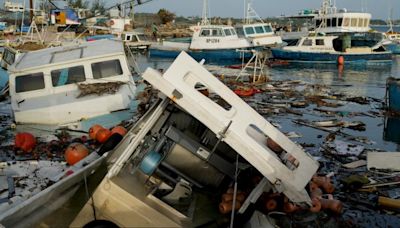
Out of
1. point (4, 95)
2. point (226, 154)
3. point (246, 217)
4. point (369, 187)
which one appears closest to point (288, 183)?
point (246, 217)

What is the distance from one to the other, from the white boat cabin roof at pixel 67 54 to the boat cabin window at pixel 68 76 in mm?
251

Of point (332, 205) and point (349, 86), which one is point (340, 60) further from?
point (332, 205)

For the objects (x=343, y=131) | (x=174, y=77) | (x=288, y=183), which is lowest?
(x=343, y=131)

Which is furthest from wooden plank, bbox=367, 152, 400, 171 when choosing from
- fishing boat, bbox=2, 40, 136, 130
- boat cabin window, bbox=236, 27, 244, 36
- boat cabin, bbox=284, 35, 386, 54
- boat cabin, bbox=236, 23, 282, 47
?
boat cabin window, bbox=236, 27, 244, 36

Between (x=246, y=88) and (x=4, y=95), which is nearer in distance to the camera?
(x=4, y=95)

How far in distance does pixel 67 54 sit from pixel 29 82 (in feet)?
4.49

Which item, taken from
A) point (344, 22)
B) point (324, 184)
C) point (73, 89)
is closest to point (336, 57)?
point (344, 22)

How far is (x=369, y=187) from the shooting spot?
7.56m

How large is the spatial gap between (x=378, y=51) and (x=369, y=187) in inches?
1184

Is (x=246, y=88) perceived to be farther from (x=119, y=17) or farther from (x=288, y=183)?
(x=119, y=17)

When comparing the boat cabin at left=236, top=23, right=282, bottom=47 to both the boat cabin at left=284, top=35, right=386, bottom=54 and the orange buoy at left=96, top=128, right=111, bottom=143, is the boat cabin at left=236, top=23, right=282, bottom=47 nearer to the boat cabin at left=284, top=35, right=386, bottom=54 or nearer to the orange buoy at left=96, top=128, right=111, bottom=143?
the boat cabin at left=284, top=35, right=386, bottom=54

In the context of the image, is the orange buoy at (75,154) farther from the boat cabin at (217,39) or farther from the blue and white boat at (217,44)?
the boat cabin at (217,39)

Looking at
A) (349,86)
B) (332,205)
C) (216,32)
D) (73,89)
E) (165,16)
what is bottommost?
(349,86)

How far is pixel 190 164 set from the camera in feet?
17.2
